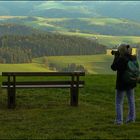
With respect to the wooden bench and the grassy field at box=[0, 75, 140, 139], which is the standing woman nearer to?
the grassy field at box=[0, 75, 140, 139]

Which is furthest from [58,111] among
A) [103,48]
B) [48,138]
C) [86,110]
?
[103,48]

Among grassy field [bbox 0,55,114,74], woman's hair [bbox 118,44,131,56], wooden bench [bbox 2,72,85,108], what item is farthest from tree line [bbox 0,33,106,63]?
woman's hair [bbox 118,44,131,56]

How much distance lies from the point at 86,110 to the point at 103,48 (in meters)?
136

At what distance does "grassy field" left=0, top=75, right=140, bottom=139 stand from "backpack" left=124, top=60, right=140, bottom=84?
3.60ft

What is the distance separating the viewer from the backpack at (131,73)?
1120cm

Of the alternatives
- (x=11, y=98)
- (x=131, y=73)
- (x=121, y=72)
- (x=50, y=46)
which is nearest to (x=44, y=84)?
(x=11, y=98)

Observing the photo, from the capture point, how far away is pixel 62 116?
44.0ft

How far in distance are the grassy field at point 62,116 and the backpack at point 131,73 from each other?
110cm

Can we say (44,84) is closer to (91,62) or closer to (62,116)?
(62,116)

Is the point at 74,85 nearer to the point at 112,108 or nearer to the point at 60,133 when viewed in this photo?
the point at 112,108

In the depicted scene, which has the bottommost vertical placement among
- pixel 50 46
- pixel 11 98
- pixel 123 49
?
pixel 50 46

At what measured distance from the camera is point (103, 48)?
493 feet

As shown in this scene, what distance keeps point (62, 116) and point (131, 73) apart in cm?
302

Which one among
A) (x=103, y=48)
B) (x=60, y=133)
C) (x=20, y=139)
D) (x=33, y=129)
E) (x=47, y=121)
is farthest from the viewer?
→ (x=103, y=48)
